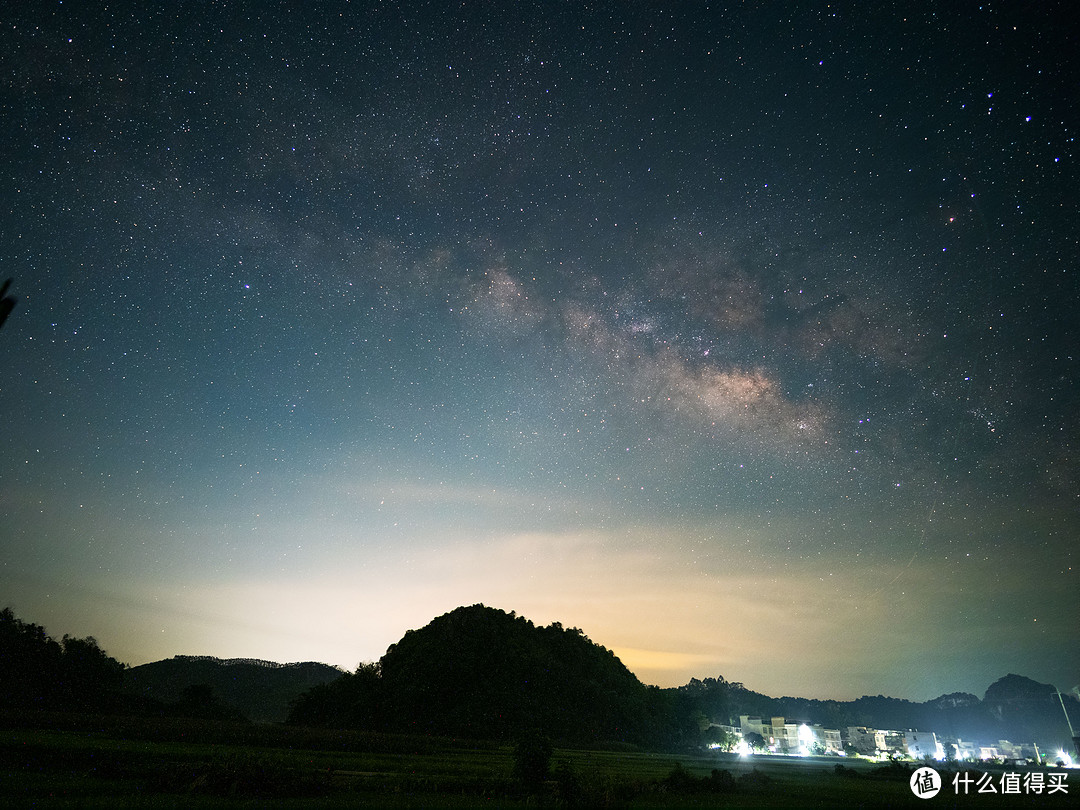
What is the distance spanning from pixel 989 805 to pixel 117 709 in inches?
3270

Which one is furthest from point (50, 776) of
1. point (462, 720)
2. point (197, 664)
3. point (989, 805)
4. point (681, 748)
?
point (197, 664)

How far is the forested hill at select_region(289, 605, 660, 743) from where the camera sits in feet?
288

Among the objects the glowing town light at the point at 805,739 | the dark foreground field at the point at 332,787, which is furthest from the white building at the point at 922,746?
the dark foreground field at the point at 332,787

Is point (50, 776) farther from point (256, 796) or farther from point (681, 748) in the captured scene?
point (681, 748)

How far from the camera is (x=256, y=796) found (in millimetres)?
21141

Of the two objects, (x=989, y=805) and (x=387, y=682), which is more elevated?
(x=989, y=805)

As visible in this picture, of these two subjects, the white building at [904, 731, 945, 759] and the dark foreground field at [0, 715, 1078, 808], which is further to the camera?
the white building at [904, 731, 945, 759]

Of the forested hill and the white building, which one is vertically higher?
the forested hill

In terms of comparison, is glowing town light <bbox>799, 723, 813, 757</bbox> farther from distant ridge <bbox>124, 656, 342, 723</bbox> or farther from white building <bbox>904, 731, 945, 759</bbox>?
distant ridge <bbox>124, 656, 342, 723</bbox>

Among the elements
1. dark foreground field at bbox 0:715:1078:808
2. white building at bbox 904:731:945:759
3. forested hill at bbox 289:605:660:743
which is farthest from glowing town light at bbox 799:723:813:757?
dark foreground field at bbox 0:715:1078:808

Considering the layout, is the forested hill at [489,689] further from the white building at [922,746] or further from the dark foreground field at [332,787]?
the white building at [922,746]

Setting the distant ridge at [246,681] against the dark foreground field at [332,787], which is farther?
the distant ridge at [246,681]

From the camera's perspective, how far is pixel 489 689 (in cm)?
9394

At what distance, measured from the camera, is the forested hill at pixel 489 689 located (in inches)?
3457
